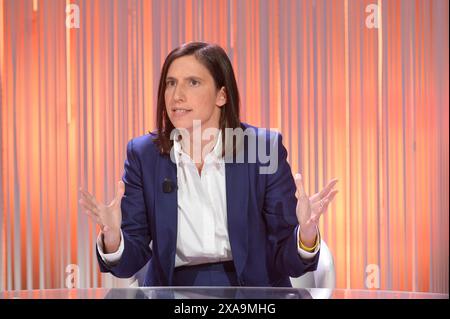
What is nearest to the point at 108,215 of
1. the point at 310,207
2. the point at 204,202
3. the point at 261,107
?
the point at 204,202

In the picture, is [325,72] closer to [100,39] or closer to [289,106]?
[289,106]

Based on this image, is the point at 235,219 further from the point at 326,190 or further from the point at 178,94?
the point at 178,94

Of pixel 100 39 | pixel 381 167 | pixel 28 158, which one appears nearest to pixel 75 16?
pixel 100 39

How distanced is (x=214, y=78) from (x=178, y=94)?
124 mm

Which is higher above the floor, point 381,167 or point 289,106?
point 289,106

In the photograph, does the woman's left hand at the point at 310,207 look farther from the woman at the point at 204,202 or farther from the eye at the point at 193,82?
the eye at the point at 193,82

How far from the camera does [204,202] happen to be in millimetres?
2057

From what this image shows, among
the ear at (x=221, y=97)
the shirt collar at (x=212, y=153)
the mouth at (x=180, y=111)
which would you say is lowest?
the shirt collar at (x=212, y=153)

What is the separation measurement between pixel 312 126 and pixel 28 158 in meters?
1.23

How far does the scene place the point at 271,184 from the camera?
2.05 metres

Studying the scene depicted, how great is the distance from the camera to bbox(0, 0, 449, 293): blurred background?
2844 millimetres

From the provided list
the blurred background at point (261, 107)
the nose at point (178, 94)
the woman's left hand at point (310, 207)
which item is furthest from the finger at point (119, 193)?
the blurred background at point (261, 107)

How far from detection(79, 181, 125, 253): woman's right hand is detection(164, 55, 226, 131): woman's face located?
→ 0.34 metres

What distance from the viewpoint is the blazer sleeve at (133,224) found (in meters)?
1.96
